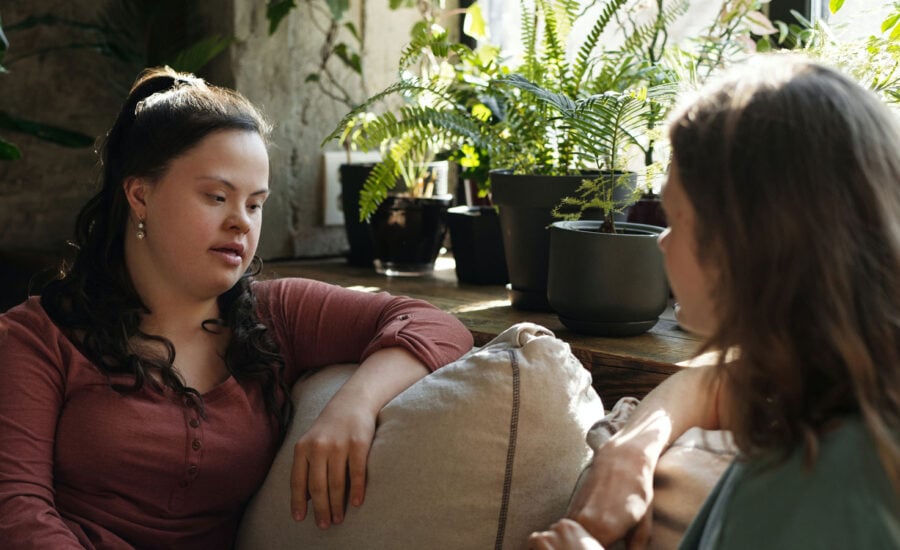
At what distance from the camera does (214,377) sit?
144 cm

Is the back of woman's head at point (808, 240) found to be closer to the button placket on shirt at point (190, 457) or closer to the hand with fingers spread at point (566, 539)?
the hand with fingers spread at point (566, 539)

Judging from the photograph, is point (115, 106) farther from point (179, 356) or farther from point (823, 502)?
point (823, 502)

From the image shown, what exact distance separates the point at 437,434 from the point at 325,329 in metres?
0.37

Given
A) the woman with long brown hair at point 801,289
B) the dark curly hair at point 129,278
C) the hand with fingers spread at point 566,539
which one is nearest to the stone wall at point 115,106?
the dark curly hair at point 129,278

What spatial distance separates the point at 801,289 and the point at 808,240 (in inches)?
1.4

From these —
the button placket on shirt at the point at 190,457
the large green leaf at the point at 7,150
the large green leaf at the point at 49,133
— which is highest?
the large green leaf at the point at 49,133

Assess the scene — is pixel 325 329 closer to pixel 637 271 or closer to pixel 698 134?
pixel 637 271

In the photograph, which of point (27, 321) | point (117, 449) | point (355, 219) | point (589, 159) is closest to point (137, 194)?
point (27, 321)

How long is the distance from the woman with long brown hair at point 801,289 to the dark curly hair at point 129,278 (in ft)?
2.71

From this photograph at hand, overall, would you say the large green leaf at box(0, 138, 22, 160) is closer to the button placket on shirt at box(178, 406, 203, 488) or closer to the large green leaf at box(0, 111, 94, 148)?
the large green leaf at box(0, 111, 94, 148)

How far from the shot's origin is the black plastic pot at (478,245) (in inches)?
80.4

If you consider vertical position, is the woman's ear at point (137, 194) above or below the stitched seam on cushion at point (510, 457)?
above

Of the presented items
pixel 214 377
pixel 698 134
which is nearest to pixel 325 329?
pixel 214 377

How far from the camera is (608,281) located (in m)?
1.51
